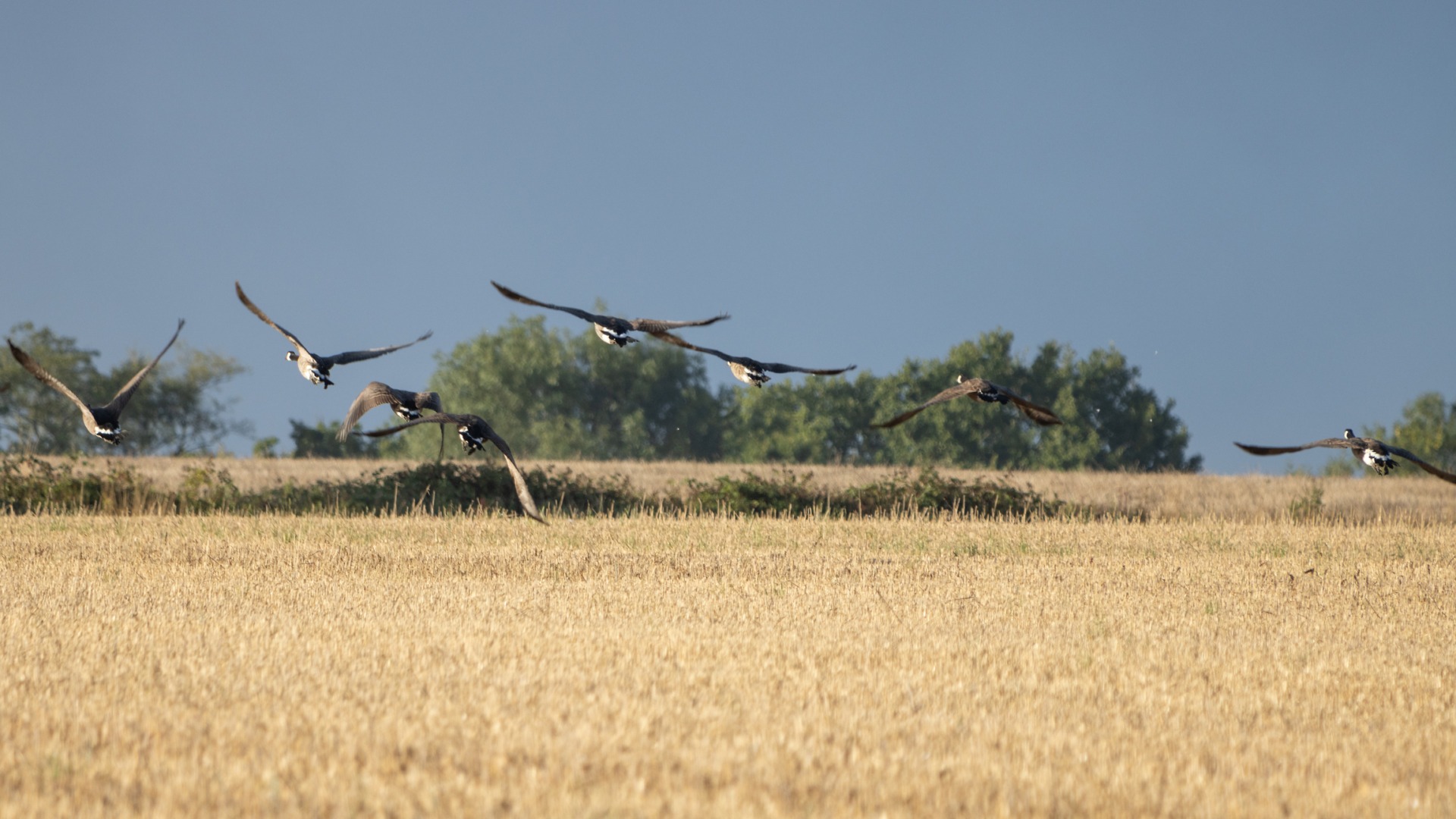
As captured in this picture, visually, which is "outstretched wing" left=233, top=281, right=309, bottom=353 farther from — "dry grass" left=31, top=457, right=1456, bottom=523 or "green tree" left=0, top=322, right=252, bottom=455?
"green tree" left=0, top=322, right=252, bottom=455

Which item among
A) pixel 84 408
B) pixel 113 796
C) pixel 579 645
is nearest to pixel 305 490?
pixel 84 408

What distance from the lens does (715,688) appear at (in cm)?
851

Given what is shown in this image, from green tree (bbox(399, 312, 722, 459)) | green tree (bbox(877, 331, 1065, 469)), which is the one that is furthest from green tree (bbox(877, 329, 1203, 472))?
green tree (bbox(399, 312, 722, 459))

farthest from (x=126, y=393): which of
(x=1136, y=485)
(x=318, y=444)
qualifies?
(x=318, y=444)

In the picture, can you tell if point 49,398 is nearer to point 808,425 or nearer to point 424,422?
point 808,425

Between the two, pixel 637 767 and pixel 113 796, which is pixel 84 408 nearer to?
pixel 113 796

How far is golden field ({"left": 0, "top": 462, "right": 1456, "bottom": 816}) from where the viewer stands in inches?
252

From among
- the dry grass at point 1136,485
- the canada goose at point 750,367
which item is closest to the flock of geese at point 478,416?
the canada goose at point 750,367

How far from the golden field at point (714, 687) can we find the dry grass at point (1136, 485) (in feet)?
47.3

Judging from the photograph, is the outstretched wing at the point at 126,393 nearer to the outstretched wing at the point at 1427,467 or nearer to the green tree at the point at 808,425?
the outstretched wing at the point at 1427,467

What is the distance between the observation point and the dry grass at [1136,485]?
3059 centimetres

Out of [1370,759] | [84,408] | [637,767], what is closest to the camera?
[637,767]

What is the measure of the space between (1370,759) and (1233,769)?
93 centimetres

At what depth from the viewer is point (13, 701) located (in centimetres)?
813
